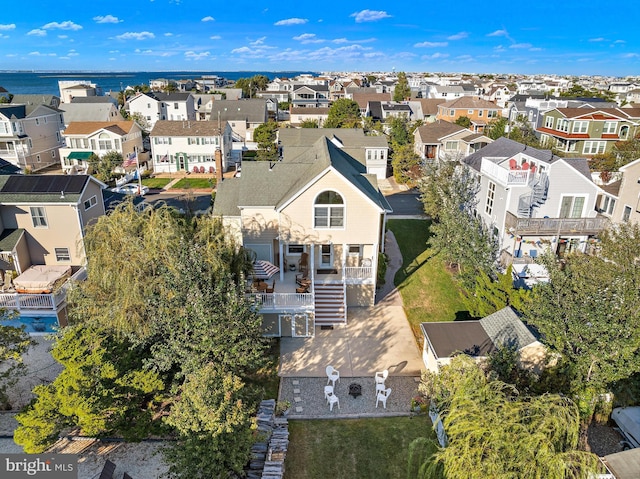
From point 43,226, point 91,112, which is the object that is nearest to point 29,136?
point 91,112

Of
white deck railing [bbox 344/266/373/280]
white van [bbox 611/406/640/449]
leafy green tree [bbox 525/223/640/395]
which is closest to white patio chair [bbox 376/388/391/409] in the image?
leafy green tree [bbox 525/223/640/395]

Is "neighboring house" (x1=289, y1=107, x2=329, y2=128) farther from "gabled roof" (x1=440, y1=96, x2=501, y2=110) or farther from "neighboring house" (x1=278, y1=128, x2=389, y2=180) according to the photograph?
"neighboring house" (x1=278, y1=128, x2=389, y2=180)

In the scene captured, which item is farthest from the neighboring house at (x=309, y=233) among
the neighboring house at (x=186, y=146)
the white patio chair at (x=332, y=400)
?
the neighboring house at (x=186, y=146)

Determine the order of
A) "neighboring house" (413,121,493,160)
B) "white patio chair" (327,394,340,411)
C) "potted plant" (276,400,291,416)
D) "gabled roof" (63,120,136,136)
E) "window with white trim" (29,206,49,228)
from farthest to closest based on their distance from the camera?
"gabled roof" (63,120,136,136)
"neighboring house" (413,121,493,160)
"window with white trim" (29,206,49,228)
"white patio chair" (327,394,340,411)
"potted plant" (276,400,291,416)

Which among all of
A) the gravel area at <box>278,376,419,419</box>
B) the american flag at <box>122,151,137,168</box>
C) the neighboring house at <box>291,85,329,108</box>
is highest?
the neighboring house at <box>291,85,329,108</box>

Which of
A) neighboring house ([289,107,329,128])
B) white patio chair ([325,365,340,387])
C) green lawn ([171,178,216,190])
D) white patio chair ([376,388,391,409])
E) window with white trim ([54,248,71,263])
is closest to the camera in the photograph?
white patio chair ([376,388,391,409])

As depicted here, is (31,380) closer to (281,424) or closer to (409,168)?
(281,424)

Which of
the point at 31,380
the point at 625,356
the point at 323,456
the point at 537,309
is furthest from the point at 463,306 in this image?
the point at 31,380
